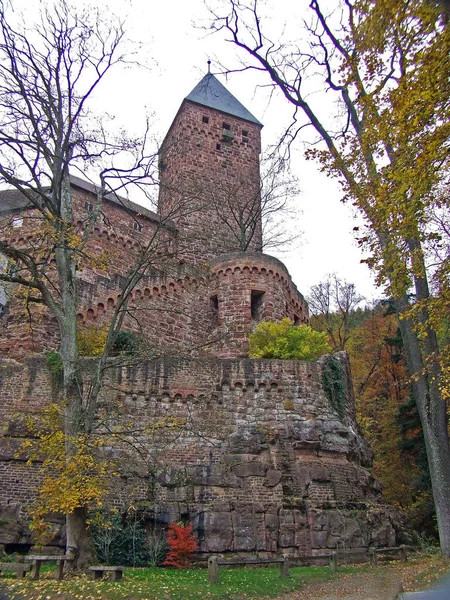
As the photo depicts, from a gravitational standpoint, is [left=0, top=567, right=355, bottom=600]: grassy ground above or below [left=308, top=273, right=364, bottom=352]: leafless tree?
below

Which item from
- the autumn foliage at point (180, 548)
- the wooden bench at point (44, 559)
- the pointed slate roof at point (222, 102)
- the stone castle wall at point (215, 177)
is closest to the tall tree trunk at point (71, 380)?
the wooden bench at point (44, 559)

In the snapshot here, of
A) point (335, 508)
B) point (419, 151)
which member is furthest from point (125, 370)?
point (419, 151)

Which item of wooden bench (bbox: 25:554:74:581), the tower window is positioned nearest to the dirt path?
wooden bench (bbox: 25:554:74:581)

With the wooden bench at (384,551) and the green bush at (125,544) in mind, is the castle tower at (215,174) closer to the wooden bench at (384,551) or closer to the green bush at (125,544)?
the green bush at (125,544)

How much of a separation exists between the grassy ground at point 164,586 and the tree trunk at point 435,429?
284cm

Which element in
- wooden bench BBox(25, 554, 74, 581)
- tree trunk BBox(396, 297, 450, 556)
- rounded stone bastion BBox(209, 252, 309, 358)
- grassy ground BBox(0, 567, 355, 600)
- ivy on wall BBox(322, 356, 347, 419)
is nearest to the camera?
grassy ground BBox(0, 567, 355, 600)

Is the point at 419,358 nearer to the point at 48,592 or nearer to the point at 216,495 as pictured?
the point at 216,495

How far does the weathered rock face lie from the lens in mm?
12148

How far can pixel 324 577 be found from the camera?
34.1ft

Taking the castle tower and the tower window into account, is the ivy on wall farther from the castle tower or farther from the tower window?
the castle tower

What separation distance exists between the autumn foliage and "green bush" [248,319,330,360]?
20.1 feet

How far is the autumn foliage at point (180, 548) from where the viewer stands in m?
11.1

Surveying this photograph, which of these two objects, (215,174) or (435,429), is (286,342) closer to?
(435,429)

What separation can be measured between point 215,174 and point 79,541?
20814 mm
